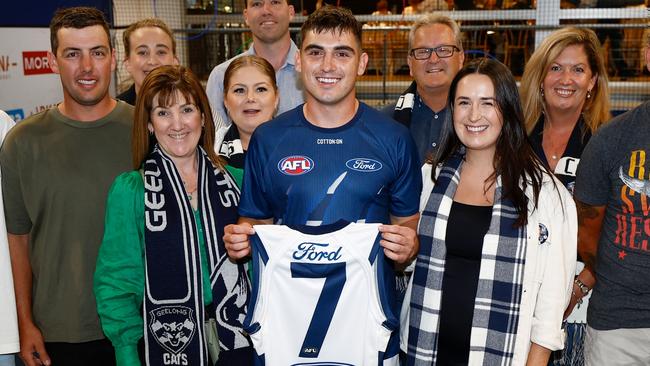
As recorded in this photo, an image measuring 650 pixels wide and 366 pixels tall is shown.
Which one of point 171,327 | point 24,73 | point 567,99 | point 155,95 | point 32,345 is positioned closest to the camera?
point 171,327

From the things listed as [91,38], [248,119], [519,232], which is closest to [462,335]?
[519,232]

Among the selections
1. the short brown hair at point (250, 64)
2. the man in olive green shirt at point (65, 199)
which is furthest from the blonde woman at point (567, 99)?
the man in olive green shirt at point (65, 199)

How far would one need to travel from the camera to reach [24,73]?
18.4 ft

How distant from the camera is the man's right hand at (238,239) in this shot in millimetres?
2529

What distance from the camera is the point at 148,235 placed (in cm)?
268

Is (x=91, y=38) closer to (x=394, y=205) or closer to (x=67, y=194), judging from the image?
(x=67, y=194)

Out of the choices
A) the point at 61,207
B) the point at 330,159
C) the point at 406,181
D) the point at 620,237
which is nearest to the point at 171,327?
the point at 61,207

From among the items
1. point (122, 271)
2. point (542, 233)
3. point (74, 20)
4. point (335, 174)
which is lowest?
point (122, 271)

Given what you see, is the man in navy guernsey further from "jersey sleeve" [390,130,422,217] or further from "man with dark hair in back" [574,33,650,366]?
"man with dark hair in back" [574,33,650,366]

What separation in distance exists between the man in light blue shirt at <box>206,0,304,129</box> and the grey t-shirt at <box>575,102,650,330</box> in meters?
2.30

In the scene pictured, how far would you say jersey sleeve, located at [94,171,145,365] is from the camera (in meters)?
2.61

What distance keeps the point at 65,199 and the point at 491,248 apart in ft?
6.01

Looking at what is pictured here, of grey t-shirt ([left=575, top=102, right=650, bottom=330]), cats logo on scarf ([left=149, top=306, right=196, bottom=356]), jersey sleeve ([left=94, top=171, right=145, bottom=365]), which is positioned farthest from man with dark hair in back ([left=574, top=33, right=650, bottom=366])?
jersey sleeve ([left=94, top=171, right=145, bottom=365])

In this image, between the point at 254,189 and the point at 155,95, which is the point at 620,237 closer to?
the point at 254,189
